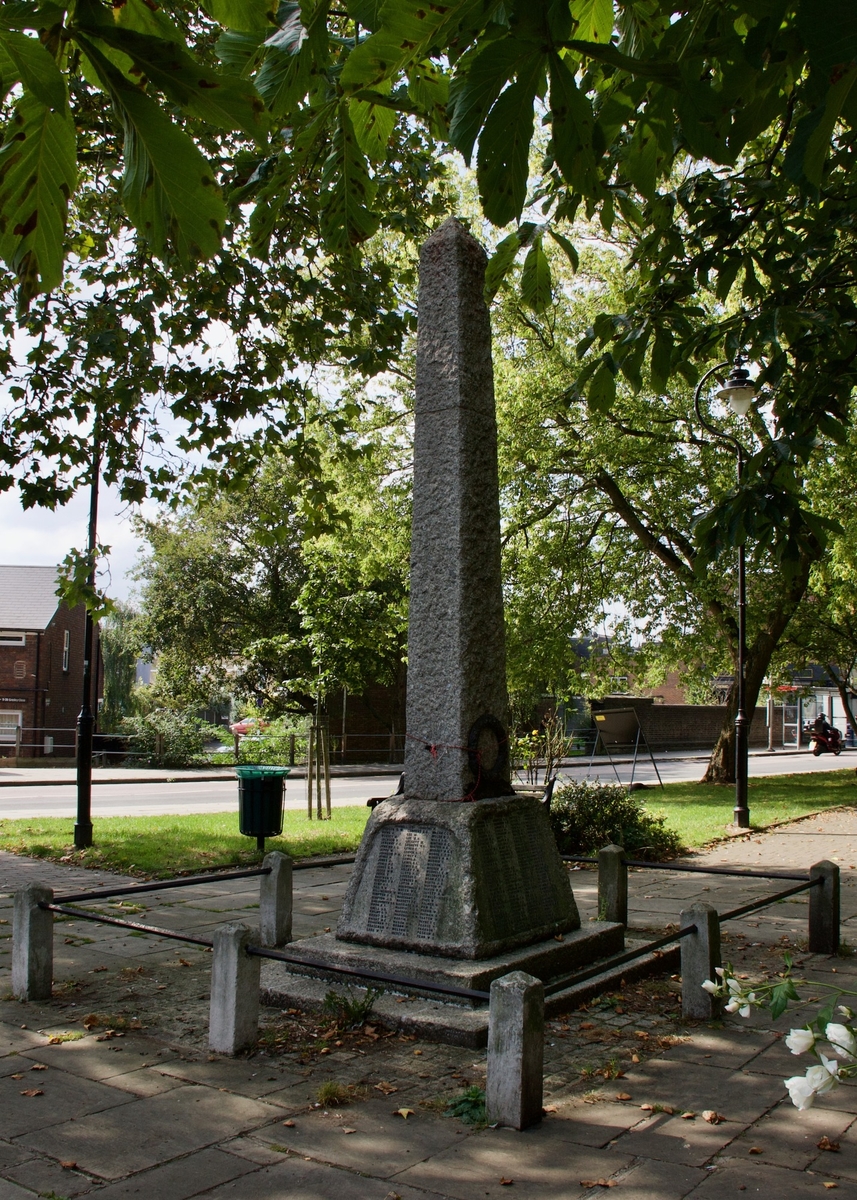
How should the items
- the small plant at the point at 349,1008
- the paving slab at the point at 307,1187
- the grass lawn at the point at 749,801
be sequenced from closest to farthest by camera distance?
1. the paving slab at the point at 307,1187
2. the small plant at the point at 349,1008
3. the grass lawn at the point at 749,801

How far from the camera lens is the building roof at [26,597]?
39.4 meters

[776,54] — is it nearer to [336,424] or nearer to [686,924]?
[686,924]

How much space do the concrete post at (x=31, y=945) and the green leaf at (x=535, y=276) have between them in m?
4.33

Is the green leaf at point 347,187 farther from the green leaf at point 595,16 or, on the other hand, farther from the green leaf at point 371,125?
the green leaf at point 595,16

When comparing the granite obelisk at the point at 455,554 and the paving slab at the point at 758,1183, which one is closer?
the paving slab at the point at 758,1183

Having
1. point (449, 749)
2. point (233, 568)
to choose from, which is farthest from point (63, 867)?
point (233, 568)

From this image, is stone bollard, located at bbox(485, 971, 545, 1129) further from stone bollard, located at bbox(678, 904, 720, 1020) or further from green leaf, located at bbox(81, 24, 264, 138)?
green leaf, located at bbox(81, 24, 264, 138)

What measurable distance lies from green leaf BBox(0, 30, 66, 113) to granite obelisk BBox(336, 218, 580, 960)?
15.9 feet

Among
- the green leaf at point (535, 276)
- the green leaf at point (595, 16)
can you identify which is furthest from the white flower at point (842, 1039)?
the green leaf at point (535, 276)

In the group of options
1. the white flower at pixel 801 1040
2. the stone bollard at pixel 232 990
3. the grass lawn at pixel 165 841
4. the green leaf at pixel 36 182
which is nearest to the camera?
the green leaf at pixel 36 182

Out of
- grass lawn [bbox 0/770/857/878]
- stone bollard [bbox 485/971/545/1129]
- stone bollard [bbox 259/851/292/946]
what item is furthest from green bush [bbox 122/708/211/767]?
stone bollard [bbox 485/971/545/1129]

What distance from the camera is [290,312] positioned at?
39.9 ft

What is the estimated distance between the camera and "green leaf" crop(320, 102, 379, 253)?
124 inches

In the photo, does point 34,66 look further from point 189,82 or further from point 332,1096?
point 332,1096
